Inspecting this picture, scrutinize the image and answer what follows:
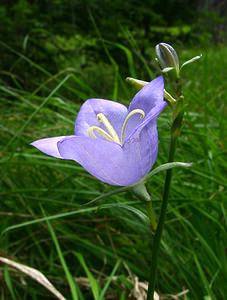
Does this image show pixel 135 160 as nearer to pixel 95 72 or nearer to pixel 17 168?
pixel 17 168

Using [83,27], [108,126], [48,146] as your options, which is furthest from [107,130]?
[83,27]

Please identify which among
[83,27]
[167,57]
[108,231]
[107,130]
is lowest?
[83,27]

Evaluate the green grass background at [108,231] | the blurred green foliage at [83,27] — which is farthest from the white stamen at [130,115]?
the blurred green foliage at [83,27]

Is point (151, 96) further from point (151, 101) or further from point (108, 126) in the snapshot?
point (108, 126)

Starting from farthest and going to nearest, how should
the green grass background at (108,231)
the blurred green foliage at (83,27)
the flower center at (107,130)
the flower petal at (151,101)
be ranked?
the blurred green foliage at (83,27) → the green grass background at (108,231) → the flower center at (107,130) → the flower petal at (151,101)

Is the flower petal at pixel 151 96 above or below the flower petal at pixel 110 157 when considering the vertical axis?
above

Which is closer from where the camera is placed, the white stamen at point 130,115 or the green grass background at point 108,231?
the white stamen at point 130,115

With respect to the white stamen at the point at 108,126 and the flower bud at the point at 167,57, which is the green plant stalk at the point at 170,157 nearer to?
the flower bud at the point at 167,57
